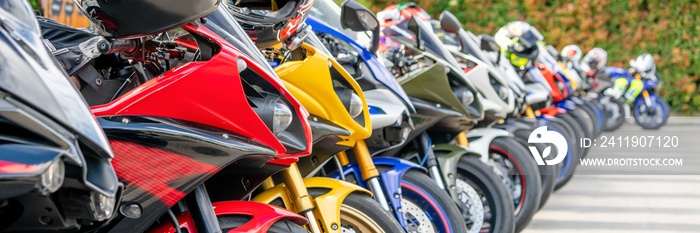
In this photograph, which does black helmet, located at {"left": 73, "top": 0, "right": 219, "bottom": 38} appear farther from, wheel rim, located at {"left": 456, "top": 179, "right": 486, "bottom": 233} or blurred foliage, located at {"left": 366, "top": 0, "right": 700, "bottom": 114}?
blurred foliage, located at {"left": 366, "top": 0, "right": 700, "bottom": 114}

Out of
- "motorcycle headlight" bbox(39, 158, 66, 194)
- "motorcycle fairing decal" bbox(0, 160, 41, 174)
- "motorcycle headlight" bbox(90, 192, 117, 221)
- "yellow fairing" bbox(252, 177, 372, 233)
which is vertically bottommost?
"yellow fairing" bbox(252, 177, 372, 233)


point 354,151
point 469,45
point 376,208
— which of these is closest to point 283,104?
point 376,208

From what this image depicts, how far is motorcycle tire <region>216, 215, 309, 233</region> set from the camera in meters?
2.04

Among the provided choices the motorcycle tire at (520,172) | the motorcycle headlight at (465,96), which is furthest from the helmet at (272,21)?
the motorcycle tire at (520,172)

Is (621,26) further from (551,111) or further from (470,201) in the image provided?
(470,201)

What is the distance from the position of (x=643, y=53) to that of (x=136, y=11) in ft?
49.9

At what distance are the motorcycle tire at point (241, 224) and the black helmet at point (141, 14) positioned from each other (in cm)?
53

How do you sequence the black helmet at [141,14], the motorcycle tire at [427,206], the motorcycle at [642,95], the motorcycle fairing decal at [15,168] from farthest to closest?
the motorcycle at [642,95] < the motorcycle tire at [427,206] < the black helmet at [141,14] < the motorcycle fairing decal at [15,168]

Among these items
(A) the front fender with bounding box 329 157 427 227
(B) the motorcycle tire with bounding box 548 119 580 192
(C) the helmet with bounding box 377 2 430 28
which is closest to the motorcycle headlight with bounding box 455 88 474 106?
(C) the helmet with bounding box 377 2 430 28

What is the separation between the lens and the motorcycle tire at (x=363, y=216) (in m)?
2.71

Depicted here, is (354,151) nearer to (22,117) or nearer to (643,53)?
(22,117)

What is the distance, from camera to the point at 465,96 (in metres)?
4.19

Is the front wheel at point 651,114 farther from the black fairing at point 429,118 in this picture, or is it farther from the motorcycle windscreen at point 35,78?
the motorcycle windscreen at point 35,78

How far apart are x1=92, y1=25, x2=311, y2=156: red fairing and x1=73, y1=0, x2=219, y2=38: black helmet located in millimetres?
119
